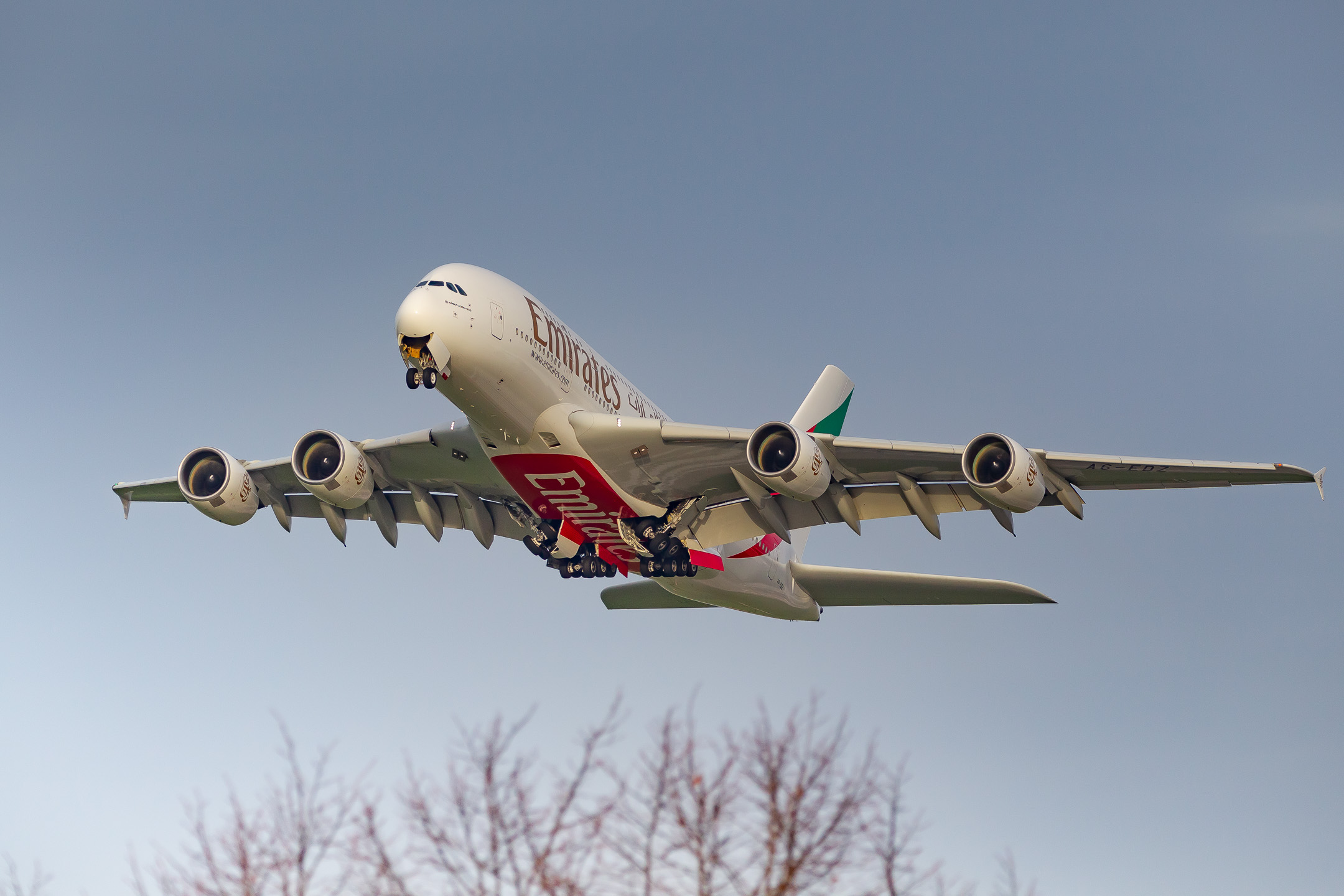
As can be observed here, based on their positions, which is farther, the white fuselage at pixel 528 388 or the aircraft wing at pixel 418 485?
the aircraft wing at pixel 418 485

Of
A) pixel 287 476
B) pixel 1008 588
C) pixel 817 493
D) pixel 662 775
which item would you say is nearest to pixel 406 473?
pixel 287 476

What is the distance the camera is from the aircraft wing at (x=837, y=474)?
22406 millimetres

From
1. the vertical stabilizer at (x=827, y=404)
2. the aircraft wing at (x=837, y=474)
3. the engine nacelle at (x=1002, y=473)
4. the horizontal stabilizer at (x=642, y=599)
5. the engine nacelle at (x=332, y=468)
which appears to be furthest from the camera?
the vertical stabilizer at (x=827, y=404)

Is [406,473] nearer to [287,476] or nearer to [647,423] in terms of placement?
[287,476]

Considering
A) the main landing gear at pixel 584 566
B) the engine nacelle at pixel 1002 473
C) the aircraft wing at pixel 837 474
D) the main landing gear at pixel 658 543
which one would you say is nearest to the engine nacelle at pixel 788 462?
the aircraft wing at pixel 837 474

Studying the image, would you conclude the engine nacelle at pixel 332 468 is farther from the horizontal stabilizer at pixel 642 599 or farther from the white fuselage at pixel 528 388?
the horizontal stabilizer at pixel 642 599

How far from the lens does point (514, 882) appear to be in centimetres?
931

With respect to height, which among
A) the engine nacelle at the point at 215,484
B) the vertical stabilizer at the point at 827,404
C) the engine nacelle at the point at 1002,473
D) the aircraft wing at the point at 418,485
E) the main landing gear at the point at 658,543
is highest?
the vertical stabilizer at the point at 827,404

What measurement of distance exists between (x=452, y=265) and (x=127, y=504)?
479 inches

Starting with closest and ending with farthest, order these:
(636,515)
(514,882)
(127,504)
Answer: (514,882)
(636,515)
(127,504)

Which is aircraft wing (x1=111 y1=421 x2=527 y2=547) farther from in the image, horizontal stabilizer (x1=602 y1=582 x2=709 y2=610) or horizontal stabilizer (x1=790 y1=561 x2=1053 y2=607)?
horizontal stabilizer (x1=790 y1=561 x2=1053 y2=607)

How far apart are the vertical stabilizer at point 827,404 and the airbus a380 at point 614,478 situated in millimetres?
5173

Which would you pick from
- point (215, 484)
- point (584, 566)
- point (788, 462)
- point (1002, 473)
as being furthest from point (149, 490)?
point (1002, 473)

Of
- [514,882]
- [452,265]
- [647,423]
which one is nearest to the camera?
[514,882]
